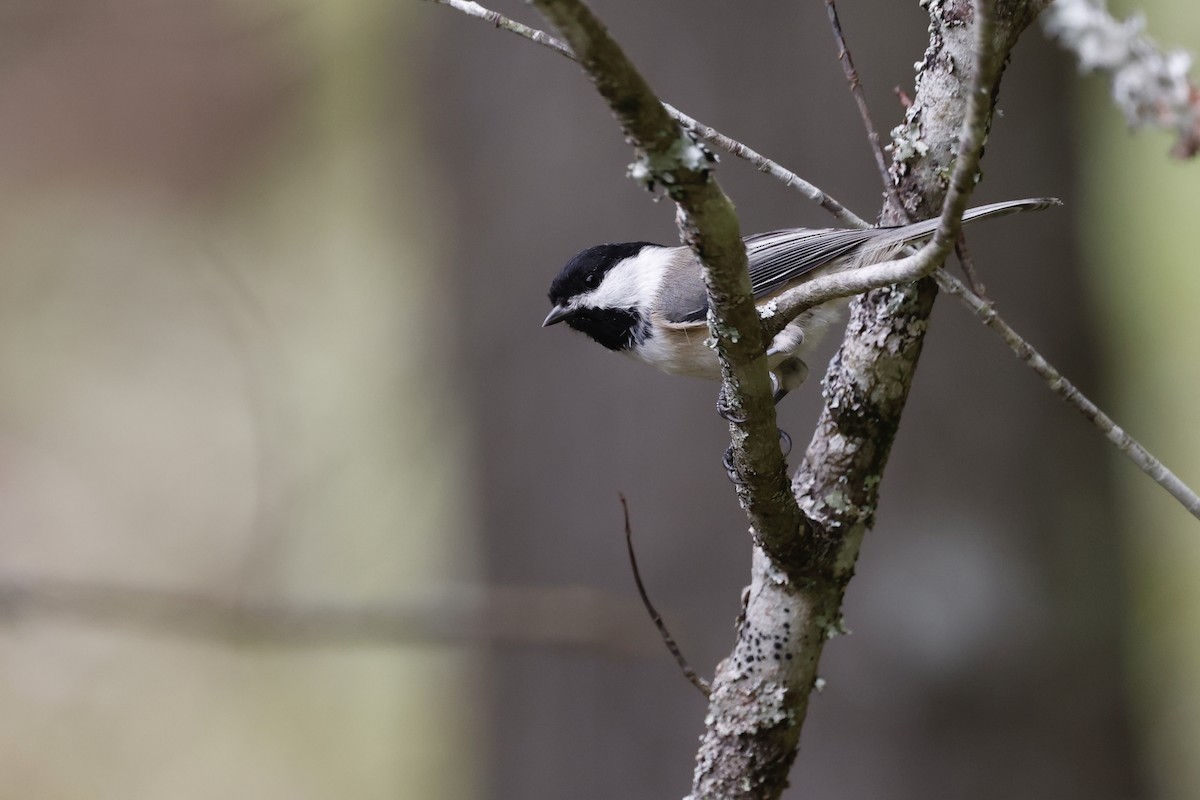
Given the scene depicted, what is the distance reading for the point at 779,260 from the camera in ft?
6.58

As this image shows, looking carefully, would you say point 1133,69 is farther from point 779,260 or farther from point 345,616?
point 345,616

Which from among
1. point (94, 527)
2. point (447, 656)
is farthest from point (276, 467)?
point (94, 527)

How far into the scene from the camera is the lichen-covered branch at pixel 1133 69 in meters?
0.59

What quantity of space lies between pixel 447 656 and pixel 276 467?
109 centimetres

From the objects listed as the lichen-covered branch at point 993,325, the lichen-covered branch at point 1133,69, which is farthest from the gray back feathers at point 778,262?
the lichen-covered branch at point 1133,69

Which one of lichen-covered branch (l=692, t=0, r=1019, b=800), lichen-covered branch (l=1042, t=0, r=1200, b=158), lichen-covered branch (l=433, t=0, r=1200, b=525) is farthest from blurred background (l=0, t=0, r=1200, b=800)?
lichen-covered branch (l=1042, t=0, r=1200, b=158)

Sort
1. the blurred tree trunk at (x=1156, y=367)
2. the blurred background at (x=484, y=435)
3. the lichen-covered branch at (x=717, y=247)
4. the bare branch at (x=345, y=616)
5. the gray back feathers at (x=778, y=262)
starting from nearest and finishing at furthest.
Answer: the lichen-covered branch at (x=717, y=247) < the gray back feathers at (x=778, y=262) < the bare branch at (x=345, y=616) < the blurred background at (x=484, y=435) < the blurred tree trunk at (x=1156, y=367)

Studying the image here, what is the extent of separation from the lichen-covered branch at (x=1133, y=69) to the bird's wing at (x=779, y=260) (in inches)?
49.6

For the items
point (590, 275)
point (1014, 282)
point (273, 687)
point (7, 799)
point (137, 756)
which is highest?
point (1014, 282)

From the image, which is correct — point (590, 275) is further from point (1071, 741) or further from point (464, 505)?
A: point (1071, 741)

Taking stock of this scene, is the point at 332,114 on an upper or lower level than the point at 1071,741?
upper

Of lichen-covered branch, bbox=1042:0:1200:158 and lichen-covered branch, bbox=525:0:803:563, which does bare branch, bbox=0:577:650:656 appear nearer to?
lichen-covered branch, bbox=525:0:803:563

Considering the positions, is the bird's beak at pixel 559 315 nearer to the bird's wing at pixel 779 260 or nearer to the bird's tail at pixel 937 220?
the bird's wing at pixel 779 260

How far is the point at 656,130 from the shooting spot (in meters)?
0.83
